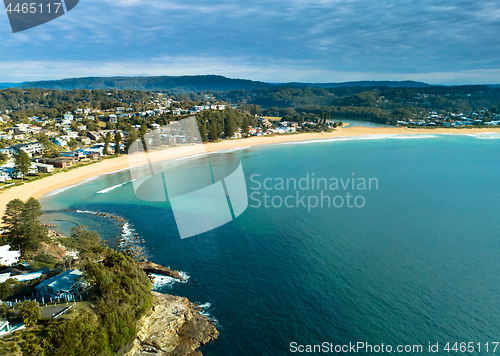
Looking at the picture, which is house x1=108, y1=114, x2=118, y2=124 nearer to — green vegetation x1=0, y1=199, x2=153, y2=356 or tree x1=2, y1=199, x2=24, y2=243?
tree x1=2, y1=199, x2=24, y2=243

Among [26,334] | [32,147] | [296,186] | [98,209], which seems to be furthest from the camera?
[32,147]

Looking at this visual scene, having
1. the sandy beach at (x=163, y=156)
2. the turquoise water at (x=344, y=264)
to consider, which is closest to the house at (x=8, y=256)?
the turquoise water at (x=344, y=264)

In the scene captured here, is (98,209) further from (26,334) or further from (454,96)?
(454,96)

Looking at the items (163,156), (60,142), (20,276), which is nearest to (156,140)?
(163,156)

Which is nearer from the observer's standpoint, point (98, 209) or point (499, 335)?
point (499, 335)

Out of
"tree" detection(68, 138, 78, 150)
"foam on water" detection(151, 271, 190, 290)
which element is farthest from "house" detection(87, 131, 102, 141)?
"foam on water" detection(151, 271, 190, 290)

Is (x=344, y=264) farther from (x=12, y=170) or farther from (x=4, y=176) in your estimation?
(x=12, y=170)

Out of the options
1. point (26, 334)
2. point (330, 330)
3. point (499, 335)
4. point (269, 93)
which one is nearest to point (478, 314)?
point (499, 335)
